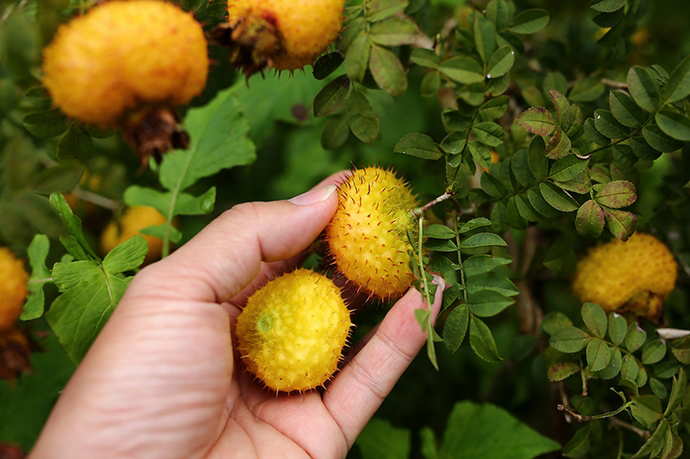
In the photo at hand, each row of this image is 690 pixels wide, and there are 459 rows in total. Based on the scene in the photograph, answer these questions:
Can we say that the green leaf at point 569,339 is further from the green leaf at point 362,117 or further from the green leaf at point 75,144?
the green leaf at point 75,144

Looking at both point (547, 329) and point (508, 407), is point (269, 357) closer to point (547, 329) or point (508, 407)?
point (547, 329)

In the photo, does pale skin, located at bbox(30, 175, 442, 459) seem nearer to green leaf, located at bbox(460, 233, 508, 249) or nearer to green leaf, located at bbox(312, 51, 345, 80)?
green leaf, located at bbox(460, 233, 508, 249)

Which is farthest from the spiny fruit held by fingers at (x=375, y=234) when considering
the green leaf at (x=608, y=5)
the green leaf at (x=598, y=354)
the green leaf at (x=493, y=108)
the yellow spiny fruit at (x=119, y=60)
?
the green leaf at (x=608, y=5)

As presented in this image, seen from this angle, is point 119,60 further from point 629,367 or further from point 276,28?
point 629,367

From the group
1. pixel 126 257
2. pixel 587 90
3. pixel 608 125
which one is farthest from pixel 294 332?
pixel 587 90

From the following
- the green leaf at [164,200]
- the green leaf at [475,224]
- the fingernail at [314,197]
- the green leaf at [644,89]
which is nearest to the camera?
the green leaf at [644,89]

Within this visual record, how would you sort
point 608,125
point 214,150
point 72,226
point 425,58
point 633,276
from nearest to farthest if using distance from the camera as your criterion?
point 608,125
point 425,58
point 72,226
point 633,276
point 214,150

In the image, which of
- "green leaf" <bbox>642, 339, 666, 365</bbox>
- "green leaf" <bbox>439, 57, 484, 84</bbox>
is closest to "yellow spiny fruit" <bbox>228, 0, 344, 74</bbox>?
"green leaf" <bbox>439, 57, 484, 84</bbox>
